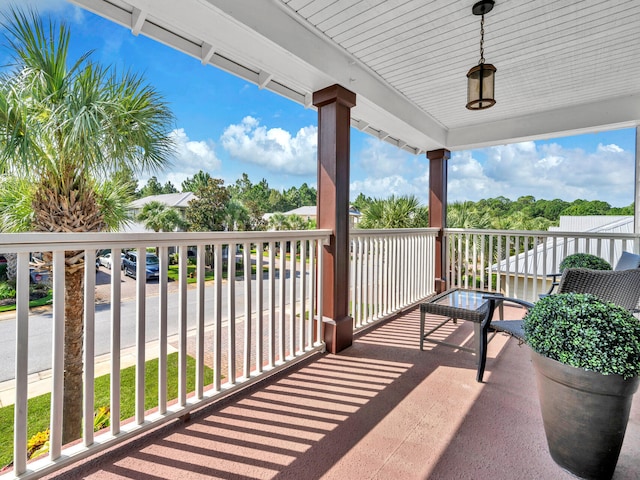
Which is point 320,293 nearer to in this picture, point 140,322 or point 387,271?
point 387,271

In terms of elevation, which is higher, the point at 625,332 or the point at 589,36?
the point at 589,36

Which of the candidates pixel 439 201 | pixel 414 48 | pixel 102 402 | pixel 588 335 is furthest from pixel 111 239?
pixel 439 201

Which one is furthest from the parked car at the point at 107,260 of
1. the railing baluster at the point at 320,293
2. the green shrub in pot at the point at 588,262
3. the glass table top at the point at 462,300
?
the green shrub in pot at the point at 588,262

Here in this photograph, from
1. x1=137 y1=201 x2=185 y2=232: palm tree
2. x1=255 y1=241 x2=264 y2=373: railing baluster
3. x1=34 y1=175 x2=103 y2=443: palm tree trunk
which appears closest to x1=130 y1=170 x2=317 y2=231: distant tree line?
x1=137 y1=201 x2=185 y2=232: palm tree

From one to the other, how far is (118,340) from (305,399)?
1193 millimetres

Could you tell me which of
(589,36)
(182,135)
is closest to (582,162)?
(589,36)

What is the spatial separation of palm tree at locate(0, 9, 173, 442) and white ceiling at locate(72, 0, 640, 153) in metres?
0.91

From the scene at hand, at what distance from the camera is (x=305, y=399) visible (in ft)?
7.09

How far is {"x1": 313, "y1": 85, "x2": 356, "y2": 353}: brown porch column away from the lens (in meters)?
2.90

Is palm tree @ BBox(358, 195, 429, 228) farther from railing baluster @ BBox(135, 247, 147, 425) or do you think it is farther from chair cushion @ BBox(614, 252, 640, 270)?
railing baluster @ BBox(135, 247, 147, 425)

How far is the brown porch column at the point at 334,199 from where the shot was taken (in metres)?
2.90

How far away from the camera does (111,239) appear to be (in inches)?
60.4

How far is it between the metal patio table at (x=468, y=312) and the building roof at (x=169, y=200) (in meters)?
2.86

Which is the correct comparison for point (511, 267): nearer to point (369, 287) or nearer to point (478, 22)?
point (369, 287)
